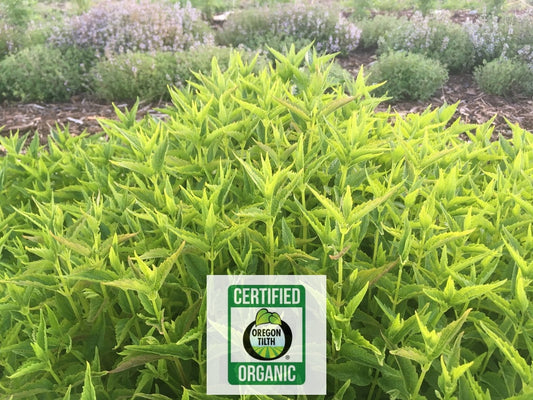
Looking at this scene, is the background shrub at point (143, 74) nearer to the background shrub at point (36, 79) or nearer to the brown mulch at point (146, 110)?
the brown mulch at point (146, 110)

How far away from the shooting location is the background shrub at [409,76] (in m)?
6.38

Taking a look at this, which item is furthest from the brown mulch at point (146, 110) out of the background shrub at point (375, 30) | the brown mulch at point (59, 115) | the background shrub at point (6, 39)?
the background shrub at point (375, 30)

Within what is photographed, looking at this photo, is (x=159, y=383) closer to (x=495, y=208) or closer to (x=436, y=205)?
(x=436, y=205)

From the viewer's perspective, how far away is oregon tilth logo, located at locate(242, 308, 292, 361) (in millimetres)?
1157

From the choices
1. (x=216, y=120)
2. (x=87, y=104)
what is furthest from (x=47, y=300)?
(x=87, y=104)

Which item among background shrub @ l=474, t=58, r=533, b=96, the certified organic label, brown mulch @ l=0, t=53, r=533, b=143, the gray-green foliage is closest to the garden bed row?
background shrub @ l=474, t=58, r=533, b=96

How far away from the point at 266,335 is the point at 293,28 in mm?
7888

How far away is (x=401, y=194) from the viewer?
1.43m

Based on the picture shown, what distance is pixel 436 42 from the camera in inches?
301

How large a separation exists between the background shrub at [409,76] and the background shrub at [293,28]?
161 centimetres

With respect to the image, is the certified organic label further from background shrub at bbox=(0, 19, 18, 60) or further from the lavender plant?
background shrub at bbox=(0, 19, 18, 60)

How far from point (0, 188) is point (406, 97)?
5670mm

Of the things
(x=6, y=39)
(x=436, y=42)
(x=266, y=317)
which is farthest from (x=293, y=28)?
(x=266, y=317)

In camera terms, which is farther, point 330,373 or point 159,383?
point 159,383
